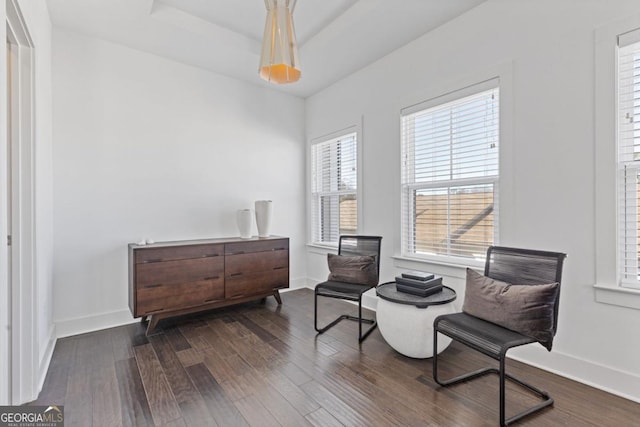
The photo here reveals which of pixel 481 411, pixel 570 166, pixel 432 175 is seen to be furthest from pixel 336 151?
pixel 481 411

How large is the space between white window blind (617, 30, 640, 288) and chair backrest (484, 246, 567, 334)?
442mm

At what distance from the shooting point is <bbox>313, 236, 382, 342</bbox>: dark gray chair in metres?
2.75

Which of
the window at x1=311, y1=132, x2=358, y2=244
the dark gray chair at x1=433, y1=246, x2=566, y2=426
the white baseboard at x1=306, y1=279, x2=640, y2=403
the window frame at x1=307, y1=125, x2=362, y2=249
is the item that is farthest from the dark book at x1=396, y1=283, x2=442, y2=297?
the window at x1=311, y1=132, x2=358, y2=244

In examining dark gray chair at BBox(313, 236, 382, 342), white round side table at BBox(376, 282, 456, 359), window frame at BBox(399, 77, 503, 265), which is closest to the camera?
white round side table at BBox(376, 282, 456, 359)

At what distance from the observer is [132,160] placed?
3254 millimetres

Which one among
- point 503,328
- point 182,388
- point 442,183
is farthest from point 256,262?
point 503,328

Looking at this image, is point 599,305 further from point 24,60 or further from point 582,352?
point 24,60

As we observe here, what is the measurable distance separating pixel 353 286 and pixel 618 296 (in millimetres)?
1843

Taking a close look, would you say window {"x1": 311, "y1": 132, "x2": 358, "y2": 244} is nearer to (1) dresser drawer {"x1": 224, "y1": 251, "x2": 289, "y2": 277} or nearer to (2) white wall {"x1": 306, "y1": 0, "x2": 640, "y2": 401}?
(1) dresser drawer {"x1": 224, "y1": 251, "x2": 289, "y2": 277}

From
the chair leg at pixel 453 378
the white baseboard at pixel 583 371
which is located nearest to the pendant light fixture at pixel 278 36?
the chair leg at pixel 453 378

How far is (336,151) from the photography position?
14.0 ft

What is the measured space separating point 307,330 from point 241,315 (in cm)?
88

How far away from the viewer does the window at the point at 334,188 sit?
13.1 feet

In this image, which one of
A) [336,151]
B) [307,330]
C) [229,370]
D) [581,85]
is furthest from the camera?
[336,151]
